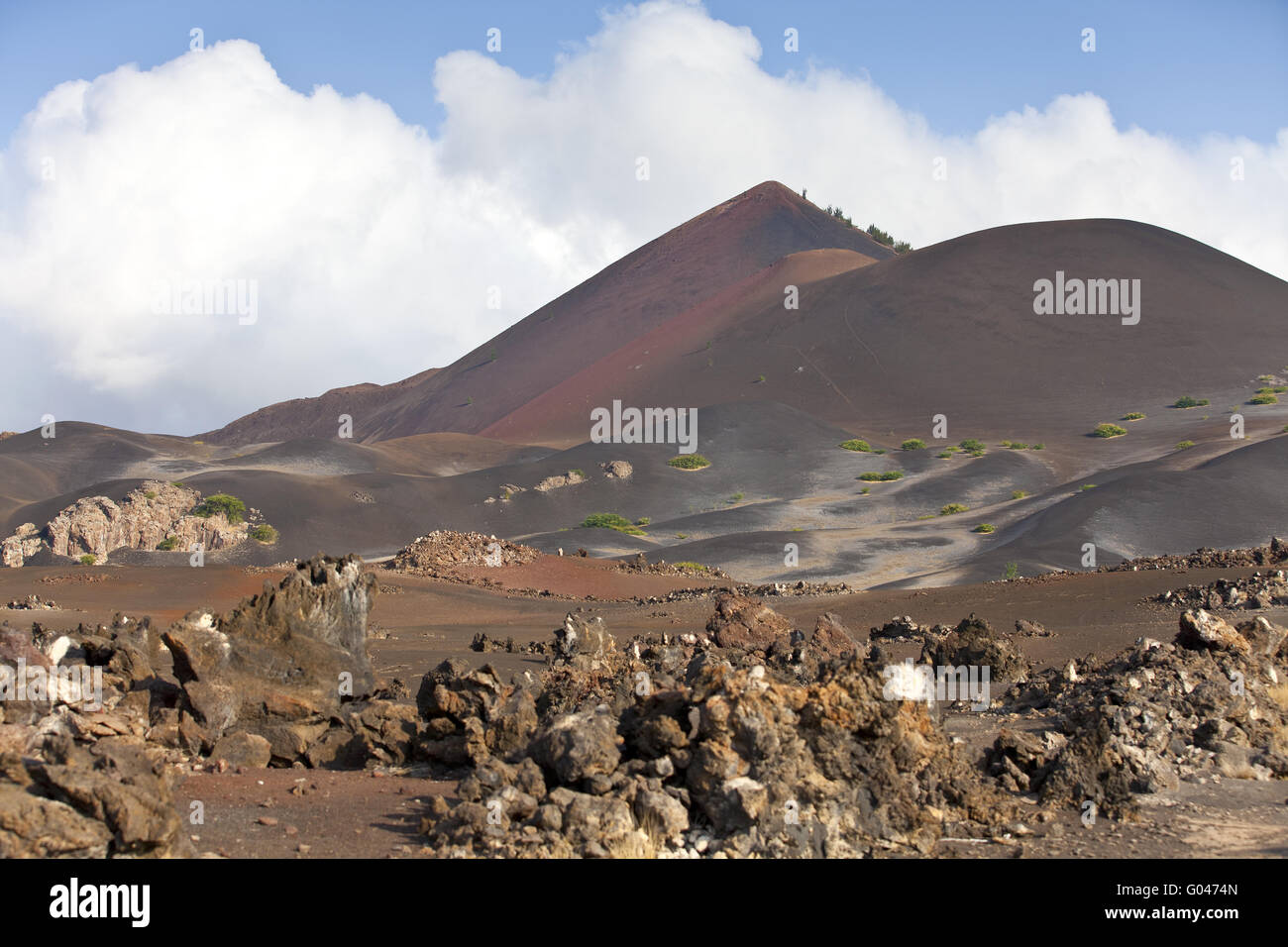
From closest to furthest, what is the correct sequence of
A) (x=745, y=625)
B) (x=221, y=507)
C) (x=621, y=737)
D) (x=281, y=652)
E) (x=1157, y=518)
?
(x=621, y=737)
(x=281, y=652)
(x=745, y=625)
(x=1157, y=518)
(x=221, y=507)

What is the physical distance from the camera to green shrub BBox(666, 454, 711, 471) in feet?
193

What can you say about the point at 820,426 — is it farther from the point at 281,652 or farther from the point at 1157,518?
the point at 281,652

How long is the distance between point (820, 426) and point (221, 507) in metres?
35.4

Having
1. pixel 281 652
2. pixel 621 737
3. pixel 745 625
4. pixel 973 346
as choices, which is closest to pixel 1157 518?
pixel 745 625

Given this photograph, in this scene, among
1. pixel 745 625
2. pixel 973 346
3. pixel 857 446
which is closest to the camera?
pixel 745 625

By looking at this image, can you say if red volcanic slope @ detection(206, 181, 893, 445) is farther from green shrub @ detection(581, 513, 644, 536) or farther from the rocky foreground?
the rocky foreground

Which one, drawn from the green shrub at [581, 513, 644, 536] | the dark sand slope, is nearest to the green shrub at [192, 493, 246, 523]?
the green shrub at [581, 513, 644, 536]

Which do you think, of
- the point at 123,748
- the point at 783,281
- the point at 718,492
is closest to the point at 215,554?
the point at 718,492

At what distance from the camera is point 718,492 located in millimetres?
56156

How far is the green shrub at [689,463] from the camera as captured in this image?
193 feet

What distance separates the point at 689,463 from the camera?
59125mm

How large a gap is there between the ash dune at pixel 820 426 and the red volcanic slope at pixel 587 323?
0.47 metres
